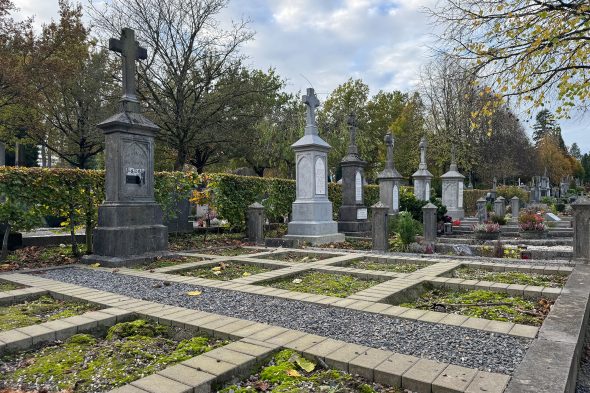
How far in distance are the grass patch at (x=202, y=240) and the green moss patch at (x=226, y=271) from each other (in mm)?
3233

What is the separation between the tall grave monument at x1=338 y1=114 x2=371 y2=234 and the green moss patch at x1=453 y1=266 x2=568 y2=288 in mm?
7964

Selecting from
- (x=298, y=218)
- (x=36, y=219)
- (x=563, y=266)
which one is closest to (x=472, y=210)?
(x=298, y=218)

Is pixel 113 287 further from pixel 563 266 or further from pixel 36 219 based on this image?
pixel 563 266

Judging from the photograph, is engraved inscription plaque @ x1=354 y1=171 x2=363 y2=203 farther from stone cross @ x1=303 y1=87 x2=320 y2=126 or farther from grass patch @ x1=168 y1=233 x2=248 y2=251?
grass patch @ x1=168 y1=233 x2=248 y2=251

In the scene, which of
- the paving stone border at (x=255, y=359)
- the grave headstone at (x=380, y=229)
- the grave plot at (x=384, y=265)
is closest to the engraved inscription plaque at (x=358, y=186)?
the grave headstone at (x=380, y=229)

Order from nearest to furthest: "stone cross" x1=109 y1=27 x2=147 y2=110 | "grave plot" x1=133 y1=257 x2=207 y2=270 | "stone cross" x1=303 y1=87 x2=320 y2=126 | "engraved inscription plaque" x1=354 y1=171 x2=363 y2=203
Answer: "grave plot" x1=133 y1=257 x2=207 y2=270 → "stone cross" x1=109 y1=27 x2=147 y2=110 → "stone cross" x1=303 y1=87 x2=320 y2=126 → "engraved inscription plaque" x1=354 y1=171 x2=363 y2=203

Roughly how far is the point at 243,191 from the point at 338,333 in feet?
32.2

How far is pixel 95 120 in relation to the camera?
2269 centimetres

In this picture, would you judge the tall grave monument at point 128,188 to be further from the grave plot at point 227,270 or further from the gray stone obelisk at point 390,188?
the gray stone obelisk at point 390,188

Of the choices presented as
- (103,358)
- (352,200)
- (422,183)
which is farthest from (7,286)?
(422,183)

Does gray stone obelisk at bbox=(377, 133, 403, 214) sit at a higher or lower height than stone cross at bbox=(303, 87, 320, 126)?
lower

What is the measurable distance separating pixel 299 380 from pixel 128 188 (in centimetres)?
674

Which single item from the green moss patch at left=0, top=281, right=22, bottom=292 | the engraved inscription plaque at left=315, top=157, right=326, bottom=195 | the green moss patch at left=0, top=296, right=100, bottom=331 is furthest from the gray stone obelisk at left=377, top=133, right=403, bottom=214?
the green moss patch at left=0, top=296, right=100, bottom=331

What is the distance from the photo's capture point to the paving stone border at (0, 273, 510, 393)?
243 centimetres
